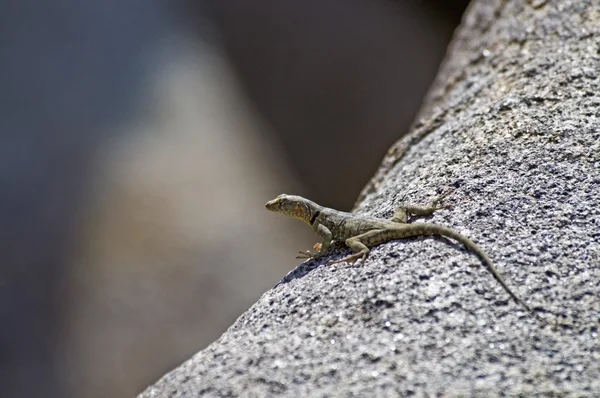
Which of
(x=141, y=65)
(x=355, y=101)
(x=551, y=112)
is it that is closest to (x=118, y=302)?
(x=141, y=65)

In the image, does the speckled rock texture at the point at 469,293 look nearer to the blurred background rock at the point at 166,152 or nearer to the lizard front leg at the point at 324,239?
the lizard front leg at the point at 324,239

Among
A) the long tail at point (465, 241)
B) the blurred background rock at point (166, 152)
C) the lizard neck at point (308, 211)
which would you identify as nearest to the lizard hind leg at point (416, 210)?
the long tail at point (465, 241)

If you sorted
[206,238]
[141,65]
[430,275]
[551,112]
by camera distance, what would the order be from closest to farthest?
[430,275]
[551,112]
[206,238]
[141,65]

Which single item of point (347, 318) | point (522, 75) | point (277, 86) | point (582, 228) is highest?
point (277, 86)

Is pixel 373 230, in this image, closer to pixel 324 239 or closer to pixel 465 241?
pixel 324 239

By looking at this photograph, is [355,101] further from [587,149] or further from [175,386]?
[175,386]

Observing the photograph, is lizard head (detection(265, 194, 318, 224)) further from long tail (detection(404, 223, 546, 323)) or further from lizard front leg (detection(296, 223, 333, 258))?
long tail (detection(404, 223, 546, 323))

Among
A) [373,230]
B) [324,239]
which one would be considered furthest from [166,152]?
[373,230]
